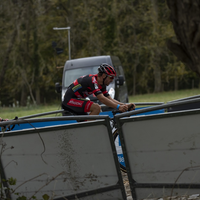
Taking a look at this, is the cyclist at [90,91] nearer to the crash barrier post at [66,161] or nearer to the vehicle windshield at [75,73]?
the crash barrier post at [66,161]

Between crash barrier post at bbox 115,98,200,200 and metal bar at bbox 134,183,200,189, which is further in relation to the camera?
metal bar at bbox 134,183,200,189

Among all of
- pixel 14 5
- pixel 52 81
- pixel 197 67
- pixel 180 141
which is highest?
pixel 14 5

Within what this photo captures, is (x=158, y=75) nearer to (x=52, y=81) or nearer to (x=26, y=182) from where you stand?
(x=52, y=81)

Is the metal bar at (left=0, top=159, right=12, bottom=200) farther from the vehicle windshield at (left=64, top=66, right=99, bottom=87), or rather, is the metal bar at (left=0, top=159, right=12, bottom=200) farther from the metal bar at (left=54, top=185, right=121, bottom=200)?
the vehicle windshield at (left=64, top=66, right=99, bottom=87)

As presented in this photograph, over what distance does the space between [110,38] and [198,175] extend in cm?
3401

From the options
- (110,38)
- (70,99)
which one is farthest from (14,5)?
(70,99)

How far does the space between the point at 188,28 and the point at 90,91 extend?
2415 mm

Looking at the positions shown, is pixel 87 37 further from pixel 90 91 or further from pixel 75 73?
pixel 90 91

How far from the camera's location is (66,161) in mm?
4152

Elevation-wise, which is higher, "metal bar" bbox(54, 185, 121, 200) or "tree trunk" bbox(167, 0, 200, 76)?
"tree trunk" bbox(167, 0, 200, 76)

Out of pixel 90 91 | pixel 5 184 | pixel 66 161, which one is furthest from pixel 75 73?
pixel 66 161

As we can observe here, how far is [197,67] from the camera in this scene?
4668 millimetres

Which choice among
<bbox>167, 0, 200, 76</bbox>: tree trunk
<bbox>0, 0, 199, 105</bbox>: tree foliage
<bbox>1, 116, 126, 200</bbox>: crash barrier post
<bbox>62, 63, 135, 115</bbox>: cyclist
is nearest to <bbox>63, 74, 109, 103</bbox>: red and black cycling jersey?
<bbox>62, 63, 135, 115</bbox>: cyclist

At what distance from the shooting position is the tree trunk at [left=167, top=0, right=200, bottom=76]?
4.49 metres
